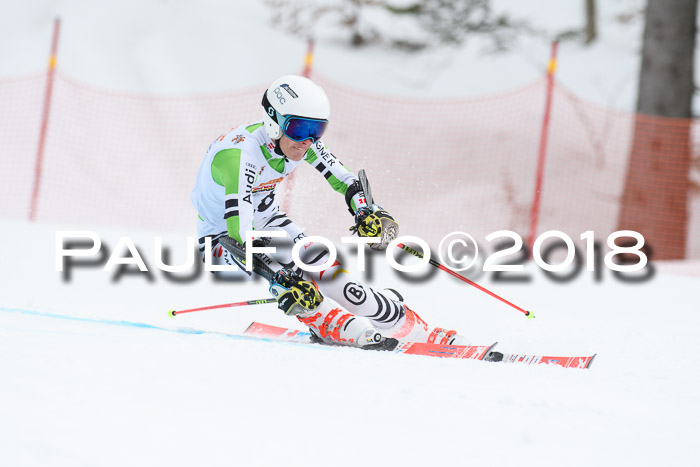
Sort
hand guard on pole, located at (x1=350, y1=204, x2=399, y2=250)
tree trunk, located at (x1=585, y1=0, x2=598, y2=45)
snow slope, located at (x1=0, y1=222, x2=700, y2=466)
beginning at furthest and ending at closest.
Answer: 1. tree trunk, located at (x1=585, y1=0, x2=598, y2=45)
2. hand guard on pole, located at (x1=350, y1=204, x2=399, y2=250)
3. snow slope, located at (x1=0, y1=222, x2=700, y2=466)

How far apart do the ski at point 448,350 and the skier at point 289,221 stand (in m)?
0.13

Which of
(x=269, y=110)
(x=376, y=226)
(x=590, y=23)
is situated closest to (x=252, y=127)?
(x=269, y=110)

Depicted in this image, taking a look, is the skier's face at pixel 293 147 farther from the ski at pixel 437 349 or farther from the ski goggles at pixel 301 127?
the ski at pixel 437 349

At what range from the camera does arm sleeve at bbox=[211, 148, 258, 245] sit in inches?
153

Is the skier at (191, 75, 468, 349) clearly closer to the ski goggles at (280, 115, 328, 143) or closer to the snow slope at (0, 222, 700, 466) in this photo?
the ski goggles at (280, 115, 328, 143)

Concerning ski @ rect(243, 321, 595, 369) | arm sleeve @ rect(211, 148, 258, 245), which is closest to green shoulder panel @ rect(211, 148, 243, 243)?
arm sleeve @ rect(211, 148, 258, 245)

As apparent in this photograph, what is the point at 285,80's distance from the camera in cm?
402

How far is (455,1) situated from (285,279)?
13901 millimetres

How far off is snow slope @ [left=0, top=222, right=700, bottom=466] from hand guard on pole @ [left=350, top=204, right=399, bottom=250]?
0.83m

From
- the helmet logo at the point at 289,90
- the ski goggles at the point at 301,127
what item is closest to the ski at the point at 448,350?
the ski goggles at the point at 301,127

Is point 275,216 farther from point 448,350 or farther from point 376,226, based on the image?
point 448,350

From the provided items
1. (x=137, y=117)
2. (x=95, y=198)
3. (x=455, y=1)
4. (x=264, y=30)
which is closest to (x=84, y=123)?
(x=137, y=117)

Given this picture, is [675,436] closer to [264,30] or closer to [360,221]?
[360,221]

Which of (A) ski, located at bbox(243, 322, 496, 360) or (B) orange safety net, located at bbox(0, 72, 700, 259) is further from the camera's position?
(B) orange safety net, located at bbox(0, 72, 700, 259)
